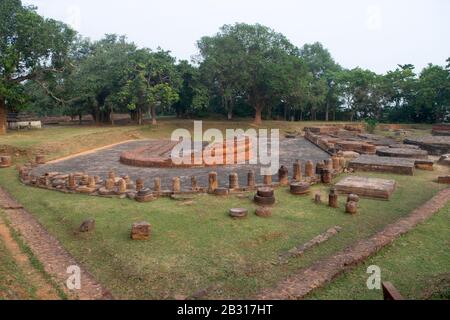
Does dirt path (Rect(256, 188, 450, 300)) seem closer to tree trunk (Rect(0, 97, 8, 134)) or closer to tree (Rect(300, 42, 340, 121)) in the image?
tree trunk (Rect(0, 97, 8, 134))

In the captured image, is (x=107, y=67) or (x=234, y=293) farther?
(x=107, y=67)

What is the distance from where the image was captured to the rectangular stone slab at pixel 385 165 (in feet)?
46.2

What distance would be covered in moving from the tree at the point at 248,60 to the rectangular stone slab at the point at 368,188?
2068cm

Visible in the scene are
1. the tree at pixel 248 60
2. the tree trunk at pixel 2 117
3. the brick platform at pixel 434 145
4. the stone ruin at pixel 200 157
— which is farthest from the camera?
the tree at pixel 248 60

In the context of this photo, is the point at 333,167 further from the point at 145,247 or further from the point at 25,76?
the point at 25,76

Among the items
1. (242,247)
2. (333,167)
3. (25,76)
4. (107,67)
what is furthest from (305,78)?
(242,247)

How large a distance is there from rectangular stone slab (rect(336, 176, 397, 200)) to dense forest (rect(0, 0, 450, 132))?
19559mm

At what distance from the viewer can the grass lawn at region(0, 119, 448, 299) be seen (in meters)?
5.82

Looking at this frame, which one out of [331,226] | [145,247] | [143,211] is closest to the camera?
[145,247]

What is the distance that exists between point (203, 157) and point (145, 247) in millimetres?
8814

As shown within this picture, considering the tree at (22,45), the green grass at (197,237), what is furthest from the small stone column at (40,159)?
the tree at (22,45)

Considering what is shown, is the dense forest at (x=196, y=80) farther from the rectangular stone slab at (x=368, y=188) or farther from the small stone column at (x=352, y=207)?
the small stone column at (x=352, y=207)

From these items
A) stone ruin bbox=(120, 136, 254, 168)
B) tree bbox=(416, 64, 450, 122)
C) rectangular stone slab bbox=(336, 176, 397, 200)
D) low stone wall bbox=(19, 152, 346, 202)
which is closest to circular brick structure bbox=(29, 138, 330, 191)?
stone ruin bbox=(120, 136, 254, 168)

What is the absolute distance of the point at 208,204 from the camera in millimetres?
9859
